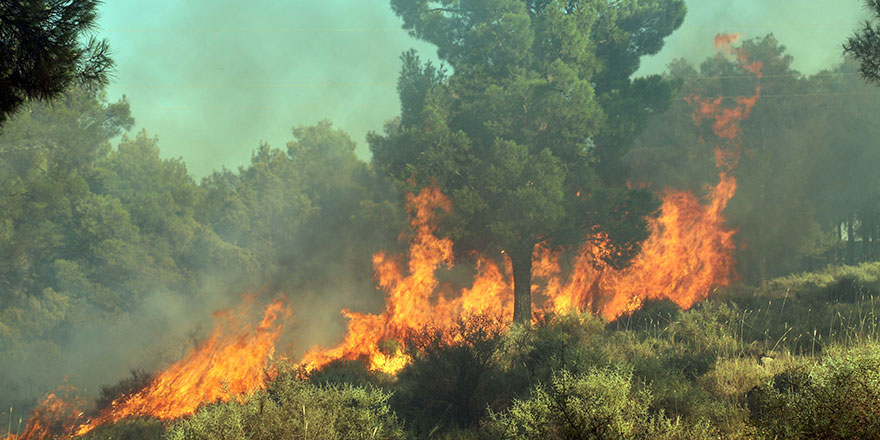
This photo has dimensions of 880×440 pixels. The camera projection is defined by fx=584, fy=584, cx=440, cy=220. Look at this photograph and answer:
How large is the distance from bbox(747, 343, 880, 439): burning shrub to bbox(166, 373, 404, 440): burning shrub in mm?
4614

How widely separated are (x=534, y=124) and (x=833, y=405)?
1737cm

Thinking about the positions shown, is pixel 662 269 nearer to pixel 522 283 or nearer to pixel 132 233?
pixel 522 283

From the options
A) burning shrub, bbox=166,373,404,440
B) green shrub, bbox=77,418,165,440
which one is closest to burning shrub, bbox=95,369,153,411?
green shrub, bbox=77,418,165,440

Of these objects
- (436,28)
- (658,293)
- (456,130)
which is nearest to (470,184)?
(456,130)

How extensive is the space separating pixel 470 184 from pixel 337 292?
1436cm

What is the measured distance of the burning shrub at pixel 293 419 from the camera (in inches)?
268

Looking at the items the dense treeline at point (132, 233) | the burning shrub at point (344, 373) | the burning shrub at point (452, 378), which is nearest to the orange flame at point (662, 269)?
the dense treeline at point (132, 233)

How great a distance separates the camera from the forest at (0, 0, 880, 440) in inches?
408

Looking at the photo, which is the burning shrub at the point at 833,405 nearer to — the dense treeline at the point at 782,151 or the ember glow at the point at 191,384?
the ember glow at the point at 191,384

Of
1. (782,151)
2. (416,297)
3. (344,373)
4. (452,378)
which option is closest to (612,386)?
(452,378)

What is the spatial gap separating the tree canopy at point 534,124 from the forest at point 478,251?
11cm

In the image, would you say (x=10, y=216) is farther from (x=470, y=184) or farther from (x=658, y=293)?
(x=658, y=293)

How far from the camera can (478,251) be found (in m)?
24.1

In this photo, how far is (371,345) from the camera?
21.6 m
